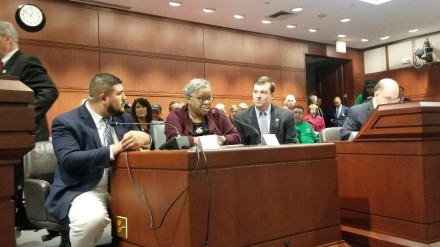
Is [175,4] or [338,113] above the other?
[175,4]

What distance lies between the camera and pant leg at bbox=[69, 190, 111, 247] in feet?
5.06

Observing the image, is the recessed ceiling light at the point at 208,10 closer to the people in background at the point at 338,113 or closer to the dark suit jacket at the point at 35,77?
the people in background at the point at 338,113

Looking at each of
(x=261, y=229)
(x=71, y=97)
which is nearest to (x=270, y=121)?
(x=261, y=229)

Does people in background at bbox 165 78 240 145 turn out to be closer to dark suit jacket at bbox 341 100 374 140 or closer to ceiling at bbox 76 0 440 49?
dark suit jacket at bbox 341 100 374 140

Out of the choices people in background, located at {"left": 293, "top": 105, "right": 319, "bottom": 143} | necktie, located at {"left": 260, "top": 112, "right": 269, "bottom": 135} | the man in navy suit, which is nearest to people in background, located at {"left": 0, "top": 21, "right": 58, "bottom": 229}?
the man in navy suit

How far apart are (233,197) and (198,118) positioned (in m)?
1.07

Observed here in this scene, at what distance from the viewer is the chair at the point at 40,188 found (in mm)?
1871

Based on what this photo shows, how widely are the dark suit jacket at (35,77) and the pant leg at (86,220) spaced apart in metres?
0.84

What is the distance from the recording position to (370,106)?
295 cm

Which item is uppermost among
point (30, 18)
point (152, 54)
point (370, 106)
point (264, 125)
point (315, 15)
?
point (315, 15)

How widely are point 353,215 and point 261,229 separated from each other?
2.62 ft

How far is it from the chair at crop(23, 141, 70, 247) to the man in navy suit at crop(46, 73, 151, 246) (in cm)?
15

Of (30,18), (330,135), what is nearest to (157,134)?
(330,135)

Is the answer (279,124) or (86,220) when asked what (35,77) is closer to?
(86,220)
